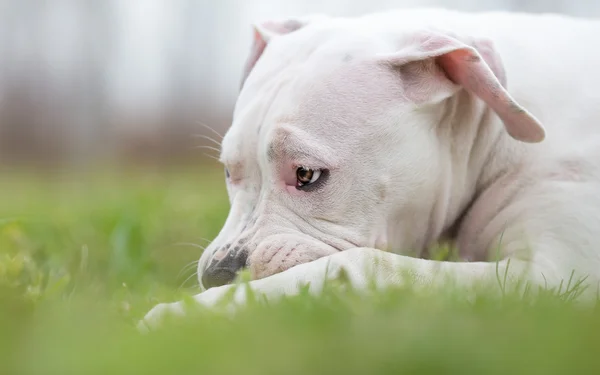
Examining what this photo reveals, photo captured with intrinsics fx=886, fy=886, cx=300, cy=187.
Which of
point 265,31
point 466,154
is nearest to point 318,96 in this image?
point 466,154

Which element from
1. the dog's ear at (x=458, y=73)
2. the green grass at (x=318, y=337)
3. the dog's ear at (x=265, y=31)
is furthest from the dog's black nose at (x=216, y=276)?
the dog's ear at (x=265, y=31)

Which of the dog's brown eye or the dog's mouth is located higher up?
the dog's brown eye

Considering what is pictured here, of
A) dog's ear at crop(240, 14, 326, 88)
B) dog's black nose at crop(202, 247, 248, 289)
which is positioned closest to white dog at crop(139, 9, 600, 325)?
dog's black nose at crop(202, 247, 248, 289)

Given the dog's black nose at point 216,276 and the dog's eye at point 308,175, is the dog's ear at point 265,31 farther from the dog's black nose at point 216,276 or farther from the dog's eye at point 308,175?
the dog's black nose at point 216,276

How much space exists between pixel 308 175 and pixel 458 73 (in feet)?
1.98

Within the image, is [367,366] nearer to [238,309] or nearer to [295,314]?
[295,314]

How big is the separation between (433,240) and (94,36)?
14.4 meters

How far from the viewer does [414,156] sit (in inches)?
114

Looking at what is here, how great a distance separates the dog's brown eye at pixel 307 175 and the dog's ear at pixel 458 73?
0.42m

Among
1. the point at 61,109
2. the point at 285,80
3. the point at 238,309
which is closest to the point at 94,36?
the point at 61,109

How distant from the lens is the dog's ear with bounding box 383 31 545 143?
282cm

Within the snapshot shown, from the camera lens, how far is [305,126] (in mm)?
2828

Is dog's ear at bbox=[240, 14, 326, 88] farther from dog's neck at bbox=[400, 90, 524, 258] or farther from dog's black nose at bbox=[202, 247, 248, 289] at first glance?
dog's black nose at bbox=[202, 247, 248, 289]

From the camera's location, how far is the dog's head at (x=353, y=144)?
2809 mm
